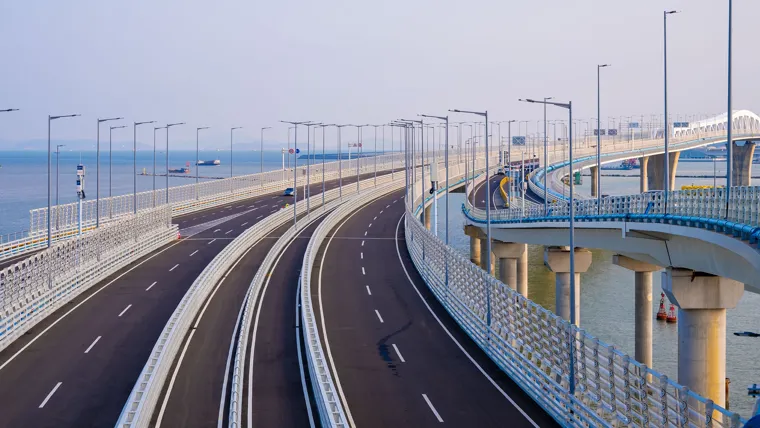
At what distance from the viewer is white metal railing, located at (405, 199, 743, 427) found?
1783 centimetres

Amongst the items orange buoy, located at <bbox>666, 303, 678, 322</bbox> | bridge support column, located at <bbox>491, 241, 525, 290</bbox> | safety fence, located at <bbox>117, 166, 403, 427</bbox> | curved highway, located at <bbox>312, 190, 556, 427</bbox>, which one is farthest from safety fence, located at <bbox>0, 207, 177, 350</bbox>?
orange buoy, located at <bbox>666, 303, 678, 322</bbox>

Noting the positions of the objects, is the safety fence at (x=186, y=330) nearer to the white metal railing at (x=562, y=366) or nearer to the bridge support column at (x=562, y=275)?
the white metal railing at (x=562, y=366)

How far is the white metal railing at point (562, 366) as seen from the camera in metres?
17.8

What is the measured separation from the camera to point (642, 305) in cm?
4781

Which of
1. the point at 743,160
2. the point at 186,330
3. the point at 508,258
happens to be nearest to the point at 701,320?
the point at 186,330

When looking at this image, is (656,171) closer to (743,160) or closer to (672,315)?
(743,160)

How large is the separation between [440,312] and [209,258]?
21.4 metres

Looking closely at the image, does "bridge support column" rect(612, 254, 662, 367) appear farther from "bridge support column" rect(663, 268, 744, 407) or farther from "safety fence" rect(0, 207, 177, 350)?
"safety fence" rect(0, 207, 177, 350)

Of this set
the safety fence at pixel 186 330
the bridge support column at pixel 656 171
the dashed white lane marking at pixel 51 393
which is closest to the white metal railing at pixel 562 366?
the safety fence at pixel 186 330

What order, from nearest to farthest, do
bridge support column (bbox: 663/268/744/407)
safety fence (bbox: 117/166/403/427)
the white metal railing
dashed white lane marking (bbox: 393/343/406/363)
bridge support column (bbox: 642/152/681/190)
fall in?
the white metal railing
safety fence (bbox: 117/166/403/427)
dashed white lane marking (bbox: 393/343/406/363)
bridge support column (bbox: 663/268/744/407)
bridge support column (bbox: 642/152/681/190)

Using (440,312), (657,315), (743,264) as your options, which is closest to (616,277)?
(657,315)

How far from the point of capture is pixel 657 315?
208 ft

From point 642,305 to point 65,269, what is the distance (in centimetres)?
2822

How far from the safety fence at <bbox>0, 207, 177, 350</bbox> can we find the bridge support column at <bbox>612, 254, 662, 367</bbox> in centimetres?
2573
